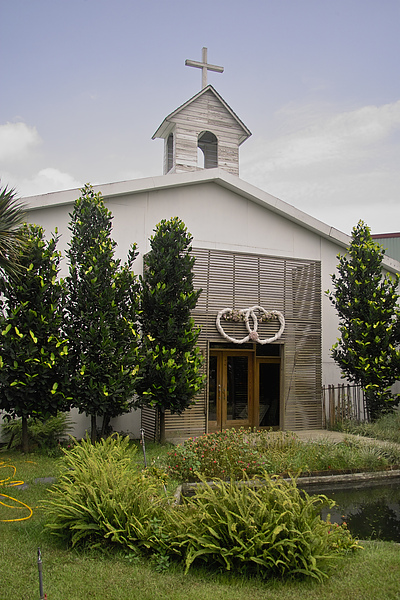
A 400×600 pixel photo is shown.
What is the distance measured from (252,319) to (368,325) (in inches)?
119

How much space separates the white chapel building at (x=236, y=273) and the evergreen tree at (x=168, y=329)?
6.16 ft

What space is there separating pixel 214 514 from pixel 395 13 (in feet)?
35.3

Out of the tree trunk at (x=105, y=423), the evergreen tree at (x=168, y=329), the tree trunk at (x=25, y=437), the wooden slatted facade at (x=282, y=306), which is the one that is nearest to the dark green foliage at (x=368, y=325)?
the wooden slatted facade at (x=282, y=306)

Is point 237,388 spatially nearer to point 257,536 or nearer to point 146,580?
point 257,536

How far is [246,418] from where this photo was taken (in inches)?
571

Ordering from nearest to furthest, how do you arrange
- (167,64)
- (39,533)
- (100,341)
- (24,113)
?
(39,533) < (100,341) < (24,113) < (167,64)

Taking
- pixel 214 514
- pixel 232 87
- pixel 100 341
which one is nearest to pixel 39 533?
pixel 214 514

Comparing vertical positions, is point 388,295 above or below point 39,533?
above

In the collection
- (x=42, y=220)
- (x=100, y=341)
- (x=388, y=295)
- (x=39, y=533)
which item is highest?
(x=42, y=220)

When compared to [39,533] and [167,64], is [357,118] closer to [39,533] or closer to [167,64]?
[167,64]

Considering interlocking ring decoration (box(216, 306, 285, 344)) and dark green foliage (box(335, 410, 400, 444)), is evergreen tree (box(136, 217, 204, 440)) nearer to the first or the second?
interlocking ring decoration (box(216, 306, 285, 344))

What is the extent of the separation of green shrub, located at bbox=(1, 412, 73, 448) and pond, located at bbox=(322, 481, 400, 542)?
19.1ft

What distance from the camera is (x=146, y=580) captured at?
4.88 meters

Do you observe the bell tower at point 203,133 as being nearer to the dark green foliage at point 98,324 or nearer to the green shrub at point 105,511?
the dark green foliage at point 98,324
